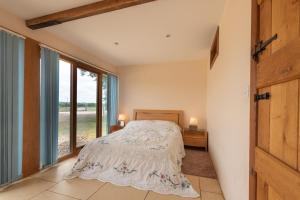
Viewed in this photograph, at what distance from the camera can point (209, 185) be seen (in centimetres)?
222

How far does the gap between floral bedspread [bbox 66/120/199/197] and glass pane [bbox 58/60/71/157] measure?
1.00m

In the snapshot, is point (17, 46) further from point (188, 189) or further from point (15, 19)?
point (188, 189)

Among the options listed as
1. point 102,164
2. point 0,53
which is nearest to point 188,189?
point 102,164

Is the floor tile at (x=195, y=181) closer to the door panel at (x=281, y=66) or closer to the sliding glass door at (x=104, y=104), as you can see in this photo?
the door panel at (x=281, y=66)

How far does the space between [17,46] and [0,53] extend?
0.28 m

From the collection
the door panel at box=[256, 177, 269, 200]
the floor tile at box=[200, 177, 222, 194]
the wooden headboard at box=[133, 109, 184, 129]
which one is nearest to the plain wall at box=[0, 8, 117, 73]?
the wooden headboard at box=[133, 109, 184, 129]

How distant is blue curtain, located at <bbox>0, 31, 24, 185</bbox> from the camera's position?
2072mm

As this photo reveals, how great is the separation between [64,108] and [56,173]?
1.28m

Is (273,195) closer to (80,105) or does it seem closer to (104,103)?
(80,105)

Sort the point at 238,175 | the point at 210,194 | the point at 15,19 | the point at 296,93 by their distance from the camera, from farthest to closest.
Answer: the point at 15,19
the point at 210,194
the point at 238,175
the point at 296,93

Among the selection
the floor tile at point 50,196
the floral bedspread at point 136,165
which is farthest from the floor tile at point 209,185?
the floor tile at point 50,196

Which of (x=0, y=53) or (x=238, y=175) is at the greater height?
(x=0, y=53)

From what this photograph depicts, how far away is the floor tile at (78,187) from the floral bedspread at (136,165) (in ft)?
0.35

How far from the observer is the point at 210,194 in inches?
79.1
